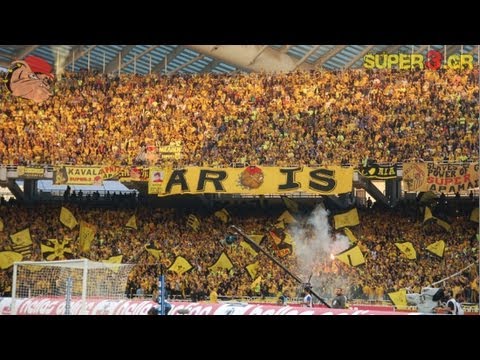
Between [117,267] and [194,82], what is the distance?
6698 mm

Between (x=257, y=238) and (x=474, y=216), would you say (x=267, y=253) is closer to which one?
(x=257, y=238)

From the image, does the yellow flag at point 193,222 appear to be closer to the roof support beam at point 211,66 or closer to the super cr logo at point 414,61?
the roof support beam at point 211,66

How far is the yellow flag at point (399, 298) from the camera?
26.3 m

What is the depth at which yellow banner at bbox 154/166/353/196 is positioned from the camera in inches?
1086

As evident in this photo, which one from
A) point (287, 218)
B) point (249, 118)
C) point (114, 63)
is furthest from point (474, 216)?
point (114, 63)

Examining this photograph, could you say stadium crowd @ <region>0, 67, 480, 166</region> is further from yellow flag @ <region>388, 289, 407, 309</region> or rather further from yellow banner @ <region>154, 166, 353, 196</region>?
yellow flag @ <region>388, 289, 407, 309</region>

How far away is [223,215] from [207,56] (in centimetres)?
449

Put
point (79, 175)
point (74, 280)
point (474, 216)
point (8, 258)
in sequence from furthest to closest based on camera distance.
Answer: point (474, 216), point (79, 175), point (8, 258), point (74, 280)

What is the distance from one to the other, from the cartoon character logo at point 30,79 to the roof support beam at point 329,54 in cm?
760

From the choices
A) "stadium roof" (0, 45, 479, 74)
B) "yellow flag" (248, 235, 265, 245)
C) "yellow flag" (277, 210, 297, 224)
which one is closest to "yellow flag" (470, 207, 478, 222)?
"stadium roof" (0, 45, 479, 74)

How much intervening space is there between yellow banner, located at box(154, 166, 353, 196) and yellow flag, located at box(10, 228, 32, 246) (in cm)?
368

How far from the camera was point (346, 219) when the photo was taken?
28.7 meters

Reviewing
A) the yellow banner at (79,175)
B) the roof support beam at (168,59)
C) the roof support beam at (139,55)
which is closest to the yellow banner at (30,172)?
the yellow banner at (79,175)
